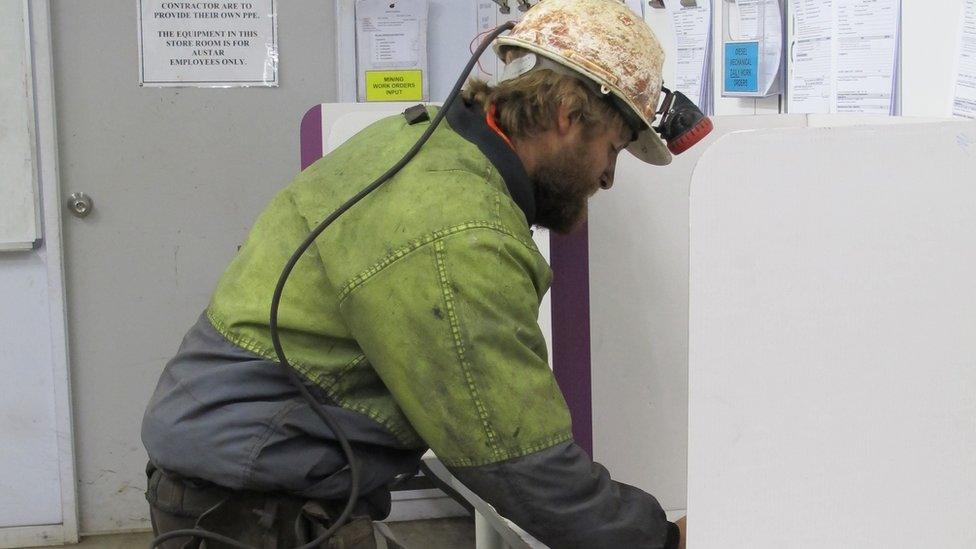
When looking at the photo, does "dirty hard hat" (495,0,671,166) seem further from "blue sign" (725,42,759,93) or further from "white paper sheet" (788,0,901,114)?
"blue sign" (725,42,759,93)

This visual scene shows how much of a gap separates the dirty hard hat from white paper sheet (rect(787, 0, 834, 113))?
0.43 meters

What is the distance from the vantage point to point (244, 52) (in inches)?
103

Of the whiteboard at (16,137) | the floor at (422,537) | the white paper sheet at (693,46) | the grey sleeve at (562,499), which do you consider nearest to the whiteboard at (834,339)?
the grey sleeve at (562,499)

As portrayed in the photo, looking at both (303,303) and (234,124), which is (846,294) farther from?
(234,124)

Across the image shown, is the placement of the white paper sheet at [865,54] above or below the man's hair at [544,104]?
above

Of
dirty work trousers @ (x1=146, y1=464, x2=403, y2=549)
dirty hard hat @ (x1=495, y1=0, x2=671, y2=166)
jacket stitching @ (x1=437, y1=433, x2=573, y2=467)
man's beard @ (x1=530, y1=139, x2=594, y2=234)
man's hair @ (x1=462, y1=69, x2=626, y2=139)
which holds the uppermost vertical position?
dirty hard hat @ (x1=495, y1=0, x2=671, y2=166)

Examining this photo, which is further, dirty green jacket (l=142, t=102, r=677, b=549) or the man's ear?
the man's ear

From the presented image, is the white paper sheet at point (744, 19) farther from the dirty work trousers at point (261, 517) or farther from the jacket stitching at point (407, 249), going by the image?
the dirty work trousers at point (261, 517)

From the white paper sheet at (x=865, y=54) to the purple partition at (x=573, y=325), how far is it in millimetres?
447

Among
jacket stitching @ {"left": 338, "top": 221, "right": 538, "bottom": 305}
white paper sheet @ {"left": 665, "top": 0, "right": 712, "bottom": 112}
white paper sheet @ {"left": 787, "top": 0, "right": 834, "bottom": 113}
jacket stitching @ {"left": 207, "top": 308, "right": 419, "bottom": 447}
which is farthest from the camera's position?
white paper sheet @ {"left": 665, "top": 0, "right": 712, "bottom": 112}

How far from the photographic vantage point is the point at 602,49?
1.10 meters

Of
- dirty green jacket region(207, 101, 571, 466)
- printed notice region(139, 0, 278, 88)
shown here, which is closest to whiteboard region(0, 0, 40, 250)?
printed notice region(139, 0, 278, 88)

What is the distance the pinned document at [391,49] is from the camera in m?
2.63

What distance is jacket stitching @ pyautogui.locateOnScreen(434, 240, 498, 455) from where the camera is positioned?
954mm
